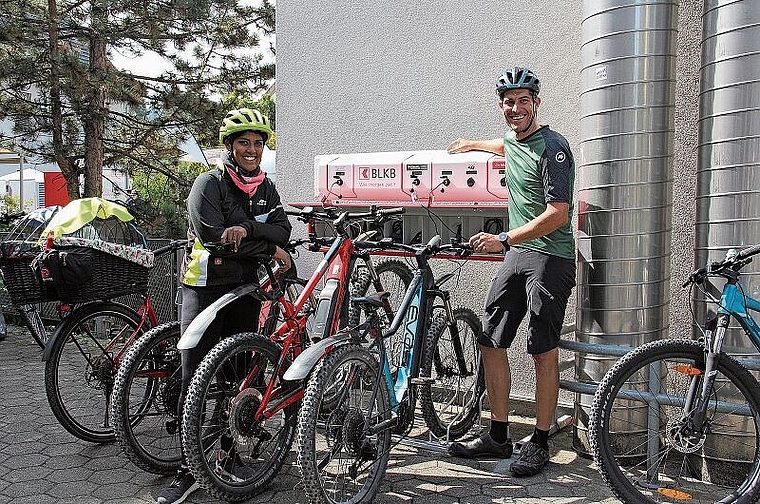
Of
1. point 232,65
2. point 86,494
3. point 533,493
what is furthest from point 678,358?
point 232,65

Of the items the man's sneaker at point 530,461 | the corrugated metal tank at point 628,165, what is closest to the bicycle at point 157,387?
the man's sneaker at point 530,461

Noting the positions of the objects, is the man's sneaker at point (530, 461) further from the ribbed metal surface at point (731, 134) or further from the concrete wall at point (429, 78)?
the ribbed metal surface at point (731, 134)

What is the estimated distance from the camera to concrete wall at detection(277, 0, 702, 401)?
4.74 m

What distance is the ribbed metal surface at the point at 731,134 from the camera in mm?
3871

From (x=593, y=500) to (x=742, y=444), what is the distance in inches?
32.8

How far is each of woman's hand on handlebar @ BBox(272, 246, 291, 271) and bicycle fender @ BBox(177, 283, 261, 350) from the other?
396mm

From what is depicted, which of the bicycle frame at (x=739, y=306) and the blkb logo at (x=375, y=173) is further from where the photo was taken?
the blkb logo at (x=375, y=173)

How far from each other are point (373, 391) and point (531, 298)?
102 cm

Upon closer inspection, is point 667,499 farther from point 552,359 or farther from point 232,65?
point 232,65

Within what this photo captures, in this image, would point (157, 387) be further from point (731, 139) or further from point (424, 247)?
point (731, 139)

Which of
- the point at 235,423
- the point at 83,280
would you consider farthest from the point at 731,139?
the point at 83,280

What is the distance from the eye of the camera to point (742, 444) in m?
4.00

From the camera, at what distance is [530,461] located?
13.9 feet

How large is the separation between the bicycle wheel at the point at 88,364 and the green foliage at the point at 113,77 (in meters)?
7.35
